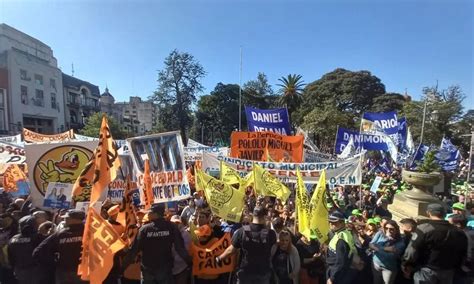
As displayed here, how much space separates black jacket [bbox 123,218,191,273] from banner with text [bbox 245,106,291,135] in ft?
21.1

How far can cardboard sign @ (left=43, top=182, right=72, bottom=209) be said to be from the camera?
6127mm

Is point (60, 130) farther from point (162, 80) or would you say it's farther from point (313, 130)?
point (313, 130)

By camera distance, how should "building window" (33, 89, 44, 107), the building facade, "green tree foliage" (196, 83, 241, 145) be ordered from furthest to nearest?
1. "green tree foliage" (196, 83, 241, 145)
2. the building facade
3. "building window" (33, 89, 44, 107)

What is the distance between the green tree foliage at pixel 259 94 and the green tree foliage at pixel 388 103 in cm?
2073

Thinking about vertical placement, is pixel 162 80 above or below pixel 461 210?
above

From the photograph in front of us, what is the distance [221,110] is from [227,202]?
187 feet

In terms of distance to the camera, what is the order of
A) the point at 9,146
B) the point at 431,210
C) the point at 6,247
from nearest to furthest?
the point at 431,210, the point at 6,247, the point at 9,146

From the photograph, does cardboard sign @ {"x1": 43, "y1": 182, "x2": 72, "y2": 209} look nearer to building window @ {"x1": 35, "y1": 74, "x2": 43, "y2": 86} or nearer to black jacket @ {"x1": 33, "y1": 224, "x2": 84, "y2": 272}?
black jacket @ {"x1": 33, "y1": 224, "x2": 84, "y2": 272}

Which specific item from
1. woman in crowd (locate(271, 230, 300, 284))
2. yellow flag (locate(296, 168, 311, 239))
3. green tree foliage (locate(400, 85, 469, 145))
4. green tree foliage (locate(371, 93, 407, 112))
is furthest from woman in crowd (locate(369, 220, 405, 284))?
green tree foliage (locate(371, 93, 407, 112))

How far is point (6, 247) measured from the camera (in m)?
5.11

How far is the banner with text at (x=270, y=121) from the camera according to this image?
10359 mm

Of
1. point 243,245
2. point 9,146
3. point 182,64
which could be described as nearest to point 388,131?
point 243,245

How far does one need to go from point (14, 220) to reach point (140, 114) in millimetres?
98526

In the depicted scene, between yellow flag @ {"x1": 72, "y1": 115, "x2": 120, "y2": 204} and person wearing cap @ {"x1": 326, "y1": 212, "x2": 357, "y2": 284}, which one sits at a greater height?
yellow flag @ {"x1": 72, "y1": 115, "x2": 120, "y2": 204}
